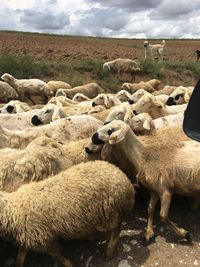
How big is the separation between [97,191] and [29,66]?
606 inches

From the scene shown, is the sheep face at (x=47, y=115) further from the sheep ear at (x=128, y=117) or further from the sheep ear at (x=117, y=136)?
the sheep ear at (x=117, y=136)

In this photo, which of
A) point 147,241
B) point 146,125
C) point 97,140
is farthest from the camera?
point 146,125

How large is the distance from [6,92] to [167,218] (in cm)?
1070

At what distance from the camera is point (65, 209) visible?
5.41 metres

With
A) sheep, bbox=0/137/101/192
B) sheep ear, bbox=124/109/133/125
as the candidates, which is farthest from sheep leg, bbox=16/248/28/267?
sheep ear, bbox=124/109/133/125

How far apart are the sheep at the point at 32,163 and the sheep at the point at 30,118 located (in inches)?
93.0

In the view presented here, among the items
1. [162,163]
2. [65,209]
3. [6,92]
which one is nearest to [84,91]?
[6,92]

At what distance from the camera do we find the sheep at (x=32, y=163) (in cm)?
633

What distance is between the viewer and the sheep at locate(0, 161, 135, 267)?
533 centimetres

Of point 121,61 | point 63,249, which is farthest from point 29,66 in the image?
point 63,249

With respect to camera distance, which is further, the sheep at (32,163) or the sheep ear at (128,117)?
the sheep ear at (128,117)

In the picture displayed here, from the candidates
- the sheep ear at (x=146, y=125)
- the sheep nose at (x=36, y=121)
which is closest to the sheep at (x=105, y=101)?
the sheep nose at (x=36, y=121)

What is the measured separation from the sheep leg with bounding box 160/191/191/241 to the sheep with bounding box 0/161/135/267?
1.92 ft

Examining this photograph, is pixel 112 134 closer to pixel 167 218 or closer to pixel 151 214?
pixel 151 214
